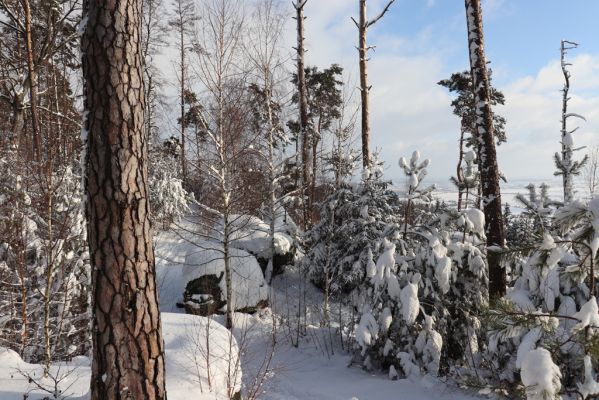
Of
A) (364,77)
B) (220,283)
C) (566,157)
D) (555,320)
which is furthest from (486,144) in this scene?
(566,157)

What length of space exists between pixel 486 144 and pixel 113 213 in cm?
571

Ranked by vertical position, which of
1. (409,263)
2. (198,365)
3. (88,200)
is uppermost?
(88,200)

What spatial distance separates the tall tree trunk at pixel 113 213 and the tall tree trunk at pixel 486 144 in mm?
5456

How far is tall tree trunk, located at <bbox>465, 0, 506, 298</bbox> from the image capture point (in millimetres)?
5855

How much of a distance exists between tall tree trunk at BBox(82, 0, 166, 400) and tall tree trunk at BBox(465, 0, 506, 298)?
5.46m

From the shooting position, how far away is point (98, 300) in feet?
7.20

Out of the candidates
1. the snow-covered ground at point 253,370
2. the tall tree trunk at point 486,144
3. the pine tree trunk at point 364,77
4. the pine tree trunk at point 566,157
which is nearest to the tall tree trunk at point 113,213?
the snow-covered ground at point 253,370

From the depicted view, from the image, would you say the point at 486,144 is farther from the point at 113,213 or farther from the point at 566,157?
the point at 566,157

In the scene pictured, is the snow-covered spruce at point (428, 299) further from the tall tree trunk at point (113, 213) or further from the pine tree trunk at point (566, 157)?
the pine tree trunk at point (566, 157)

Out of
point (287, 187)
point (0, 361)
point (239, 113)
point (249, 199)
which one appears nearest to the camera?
point (0, 361)

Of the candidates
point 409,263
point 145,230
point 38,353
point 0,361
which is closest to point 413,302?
point 409,263

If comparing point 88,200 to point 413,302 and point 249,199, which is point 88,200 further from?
point 249,199

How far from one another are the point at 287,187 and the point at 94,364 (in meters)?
14.9

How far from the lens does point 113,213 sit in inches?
86.2
